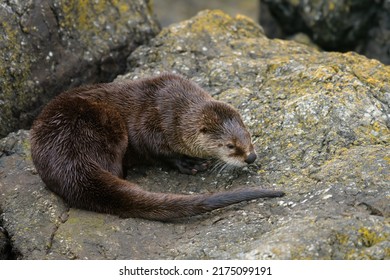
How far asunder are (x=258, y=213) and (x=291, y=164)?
0.56 metres

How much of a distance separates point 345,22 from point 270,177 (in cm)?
359

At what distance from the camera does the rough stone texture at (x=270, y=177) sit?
12.9 feet

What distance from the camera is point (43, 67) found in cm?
571

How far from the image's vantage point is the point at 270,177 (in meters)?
4.62

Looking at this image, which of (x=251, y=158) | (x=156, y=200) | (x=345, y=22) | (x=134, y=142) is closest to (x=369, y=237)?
(x=251, y=158)

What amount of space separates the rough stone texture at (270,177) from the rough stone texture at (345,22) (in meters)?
1.73

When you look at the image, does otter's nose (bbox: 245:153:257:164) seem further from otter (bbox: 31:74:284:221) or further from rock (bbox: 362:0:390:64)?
rock (bbox: 362:0:390:64)

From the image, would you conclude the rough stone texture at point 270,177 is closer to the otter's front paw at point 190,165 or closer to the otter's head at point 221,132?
the otter's front paw at point 190,165

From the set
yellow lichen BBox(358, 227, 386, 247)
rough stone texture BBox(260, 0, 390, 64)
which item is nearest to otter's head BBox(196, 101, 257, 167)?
yellow lichen BBox(358, 227, 386, 247)

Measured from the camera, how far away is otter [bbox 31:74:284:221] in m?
4.33
